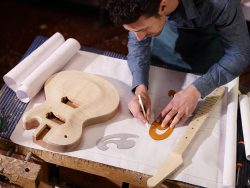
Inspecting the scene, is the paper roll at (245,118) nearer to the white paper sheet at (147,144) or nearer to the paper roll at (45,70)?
the white paper sheet at (147,144)

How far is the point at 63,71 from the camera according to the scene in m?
1.25

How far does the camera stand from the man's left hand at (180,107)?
45.1 inches

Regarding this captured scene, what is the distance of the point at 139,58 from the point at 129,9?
361 mm

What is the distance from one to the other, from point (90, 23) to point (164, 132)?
1.47m

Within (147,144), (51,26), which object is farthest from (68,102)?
(51,26)

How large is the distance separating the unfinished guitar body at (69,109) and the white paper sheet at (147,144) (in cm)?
3

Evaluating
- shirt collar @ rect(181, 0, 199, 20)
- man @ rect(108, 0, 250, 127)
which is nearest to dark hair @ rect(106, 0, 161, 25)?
man @ rect(108, 0, 250, 127)

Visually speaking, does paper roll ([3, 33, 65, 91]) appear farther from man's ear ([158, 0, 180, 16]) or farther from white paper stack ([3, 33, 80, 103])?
man's ear ([158, 0, 180, 16])

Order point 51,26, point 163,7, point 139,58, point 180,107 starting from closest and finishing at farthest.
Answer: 1. point 163,7
2. point 180,107
3. point 139,58
4. point 51,26

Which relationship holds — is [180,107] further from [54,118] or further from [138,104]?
[54,118]

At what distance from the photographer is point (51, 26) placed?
2.38 m

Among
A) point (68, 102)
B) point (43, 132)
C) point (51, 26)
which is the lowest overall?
point (43, 132)

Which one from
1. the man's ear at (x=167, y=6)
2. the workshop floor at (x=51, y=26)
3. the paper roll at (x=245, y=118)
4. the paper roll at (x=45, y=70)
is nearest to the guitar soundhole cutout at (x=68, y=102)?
the paper roll at (x=45, y=70)

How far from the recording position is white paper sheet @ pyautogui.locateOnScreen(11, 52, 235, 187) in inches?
40.6
